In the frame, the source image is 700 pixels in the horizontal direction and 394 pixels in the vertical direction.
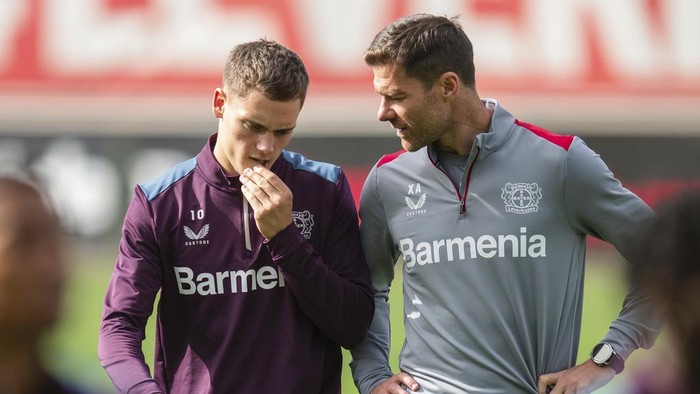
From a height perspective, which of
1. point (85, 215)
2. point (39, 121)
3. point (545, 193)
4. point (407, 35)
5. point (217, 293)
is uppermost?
point (407, 35)

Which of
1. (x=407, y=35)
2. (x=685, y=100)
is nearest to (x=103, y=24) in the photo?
(x=685, y=100)

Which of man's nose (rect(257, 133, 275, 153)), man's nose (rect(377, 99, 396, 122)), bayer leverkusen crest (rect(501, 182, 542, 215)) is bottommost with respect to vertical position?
bayer leverkusen crest (rect(501, 182, 542, 215))

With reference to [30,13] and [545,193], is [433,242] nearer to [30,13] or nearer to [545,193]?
[545,193]

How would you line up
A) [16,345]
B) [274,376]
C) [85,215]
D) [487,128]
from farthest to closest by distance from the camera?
[85,215]
[487,128]
[274,376]
[16,345]

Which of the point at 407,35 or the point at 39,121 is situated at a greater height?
the point at 407,35

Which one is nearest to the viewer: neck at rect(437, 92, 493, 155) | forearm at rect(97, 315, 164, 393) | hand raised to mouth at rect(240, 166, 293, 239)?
forearm at rect(97, 315, 164, 393)

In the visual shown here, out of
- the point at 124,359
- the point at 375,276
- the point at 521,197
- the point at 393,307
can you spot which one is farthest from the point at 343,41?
the point at 124,359

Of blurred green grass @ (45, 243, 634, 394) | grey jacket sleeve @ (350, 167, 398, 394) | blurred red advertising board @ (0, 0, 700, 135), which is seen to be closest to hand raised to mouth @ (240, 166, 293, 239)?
grey jacket sleeve @ (350, 167, 398, 394)

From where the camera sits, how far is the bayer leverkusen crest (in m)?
2.85

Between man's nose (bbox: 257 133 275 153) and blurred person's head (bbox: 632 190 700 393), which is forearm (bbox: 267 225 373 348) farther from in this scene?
blurred person's head (bbox: 632 190 700 393)

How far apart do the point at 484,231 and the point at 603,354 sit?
44 cm

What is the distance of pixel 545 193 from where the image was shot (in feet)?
9.34

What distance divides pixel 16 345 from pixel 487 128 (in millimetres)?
1802

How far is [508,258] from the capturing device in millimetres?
2818
